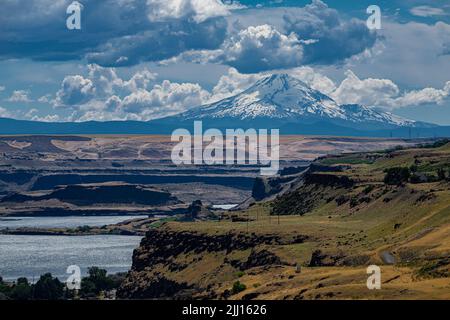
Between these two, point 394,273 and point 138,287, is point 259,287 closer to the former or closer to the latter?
point 394,273

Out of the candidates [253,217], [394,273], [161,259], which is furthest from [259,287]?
[253,217]

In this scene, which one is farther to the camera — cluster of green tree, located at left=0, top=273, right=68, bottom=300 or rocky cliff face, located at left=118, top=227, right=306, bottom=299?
cluster of green tree, located at left=0, top=273, right=68, bottom=300

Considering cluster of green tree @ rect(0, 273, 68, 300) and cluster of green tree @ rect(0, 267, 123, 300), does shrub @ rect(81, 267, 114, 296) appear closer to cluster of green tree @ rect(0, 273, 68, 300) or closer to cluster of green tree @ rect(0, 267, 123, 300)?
cluster of green tree @ rect(0, 267, 123, 300)

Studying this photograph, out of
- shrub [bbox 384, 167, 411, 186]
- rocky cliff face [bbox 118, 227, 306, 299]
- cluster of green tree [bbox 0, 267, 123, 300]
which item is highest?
shrub [bbox 384, 167, 411, 186]

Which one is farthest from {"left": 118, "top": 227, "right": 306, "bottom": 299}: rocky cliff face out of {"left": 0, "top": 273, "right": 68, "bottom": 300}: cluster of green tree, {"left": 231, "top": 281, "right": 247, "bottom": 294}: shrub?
{"left": 231, "top": 281, "right": 247, "bottom": 294}: shrub

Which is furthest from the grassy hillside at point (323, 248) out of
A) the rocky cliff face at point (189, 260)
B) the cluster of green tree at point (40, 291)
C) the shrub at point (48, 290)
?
the shrub at point (48, 290)

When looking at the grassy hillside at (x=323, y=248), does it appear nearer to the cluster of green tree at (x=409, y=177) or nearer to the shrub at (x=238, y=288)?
the shrub at (x=238, y=288)
